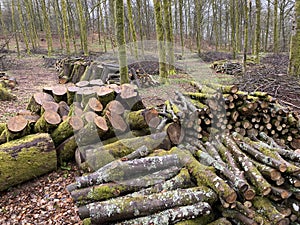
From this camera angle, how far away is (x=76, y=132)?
506cm

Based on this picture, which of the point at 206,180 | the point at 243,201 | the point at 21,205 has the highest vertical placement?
the point at 206,180

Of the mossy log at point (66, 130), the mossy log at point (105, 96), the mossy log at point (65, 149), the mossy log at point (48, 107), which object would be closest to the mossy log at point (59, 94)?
the mossy log at point (48, 107)

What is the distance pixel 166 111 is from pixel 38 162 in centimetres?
280

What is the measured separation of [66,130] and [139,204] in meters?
2.54

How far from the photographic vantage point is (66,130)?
5078 millimetres

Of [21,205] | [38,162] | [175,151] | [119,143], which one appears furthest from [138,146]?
[21,205]

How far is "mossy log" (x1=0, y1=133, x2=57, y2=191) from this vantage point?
14.2 feet

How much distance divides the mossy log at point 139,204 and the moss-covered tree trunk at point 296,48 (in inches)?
341

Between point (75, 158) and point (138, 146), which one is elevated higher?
point (138, 146)

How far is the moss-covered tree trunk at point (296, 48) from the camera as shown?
9.33 meters

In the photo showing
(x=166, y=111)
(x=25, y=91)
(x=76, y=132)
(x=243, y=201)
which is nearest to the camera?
(x=243, y=201)

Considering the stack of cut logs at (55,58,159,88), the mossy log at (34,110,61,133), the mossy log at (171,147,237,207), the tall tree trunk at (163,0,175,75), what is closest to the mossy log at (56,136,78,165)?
the mossy log at (34,110,61,133)

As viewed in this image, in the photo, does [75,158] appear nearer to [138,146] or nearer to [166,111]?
[138,146]

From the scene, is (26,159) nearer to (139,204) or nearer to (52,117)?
(52,117)
